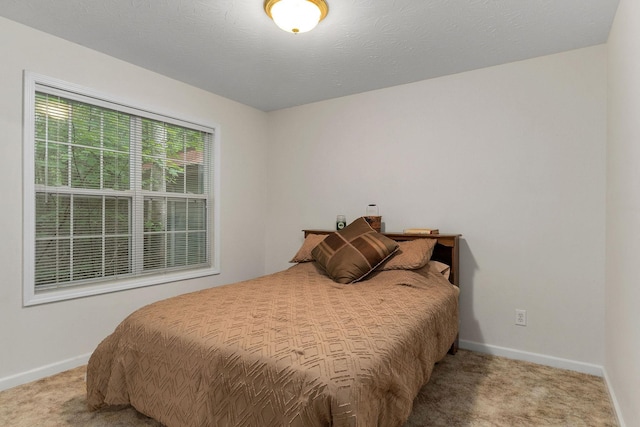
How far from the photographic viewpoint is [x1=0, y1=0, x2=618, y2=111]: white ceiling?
2070 millimetres

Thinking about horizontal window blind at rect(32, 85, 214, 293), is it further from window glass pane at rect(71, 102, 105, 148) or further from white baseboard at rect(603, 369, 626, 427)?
white baseboard at rect(603, 369, 626, 427)

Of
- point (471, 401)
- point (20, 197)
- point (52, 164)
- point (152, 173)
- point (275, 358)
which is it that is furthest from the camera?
point (152, 173)

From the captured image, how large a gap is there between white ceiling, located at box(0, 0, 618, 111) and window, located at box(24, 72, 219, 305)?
0.51 metres

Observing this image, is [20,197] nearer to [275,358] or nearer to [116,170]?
[116,170]

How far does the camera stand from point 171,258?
3.37 metres

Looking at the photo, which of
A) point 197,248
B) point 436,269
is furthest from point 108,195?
point 436,269

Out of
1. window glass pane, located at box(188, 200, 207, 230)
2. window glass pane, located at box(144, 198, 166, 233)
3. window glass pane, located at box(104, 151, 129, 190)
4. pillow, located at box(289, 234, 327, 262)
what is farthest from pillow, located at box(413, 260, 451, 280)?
window glass pane, located at box(104, 151, 129, 190)

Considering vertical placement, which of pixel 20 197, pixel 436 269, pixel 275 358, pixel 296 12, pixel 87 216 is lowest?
pixel 275 358

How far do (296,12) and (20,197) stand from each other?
7.05ft

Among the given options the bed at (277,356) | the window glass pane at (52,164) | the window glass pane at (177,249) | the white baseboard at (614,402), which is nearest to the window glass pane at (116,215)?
the window glass pane at (52,164)

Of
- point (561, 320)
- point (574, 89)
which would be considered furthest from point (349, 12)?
point (561, 320)

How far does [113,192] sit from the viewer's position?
2.88 meters

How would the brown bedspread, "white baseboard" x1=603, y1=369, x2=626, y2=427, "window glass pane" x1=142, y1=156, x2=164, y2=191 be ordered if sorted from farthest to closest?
"window glass pane" x1=142, y1=156, x2=164, y2=191, "white baseboard" x1=603, y1=369, x2=626, y2=427, the brown bedspread

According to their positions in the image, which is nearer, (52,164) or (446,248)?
(52,164)
